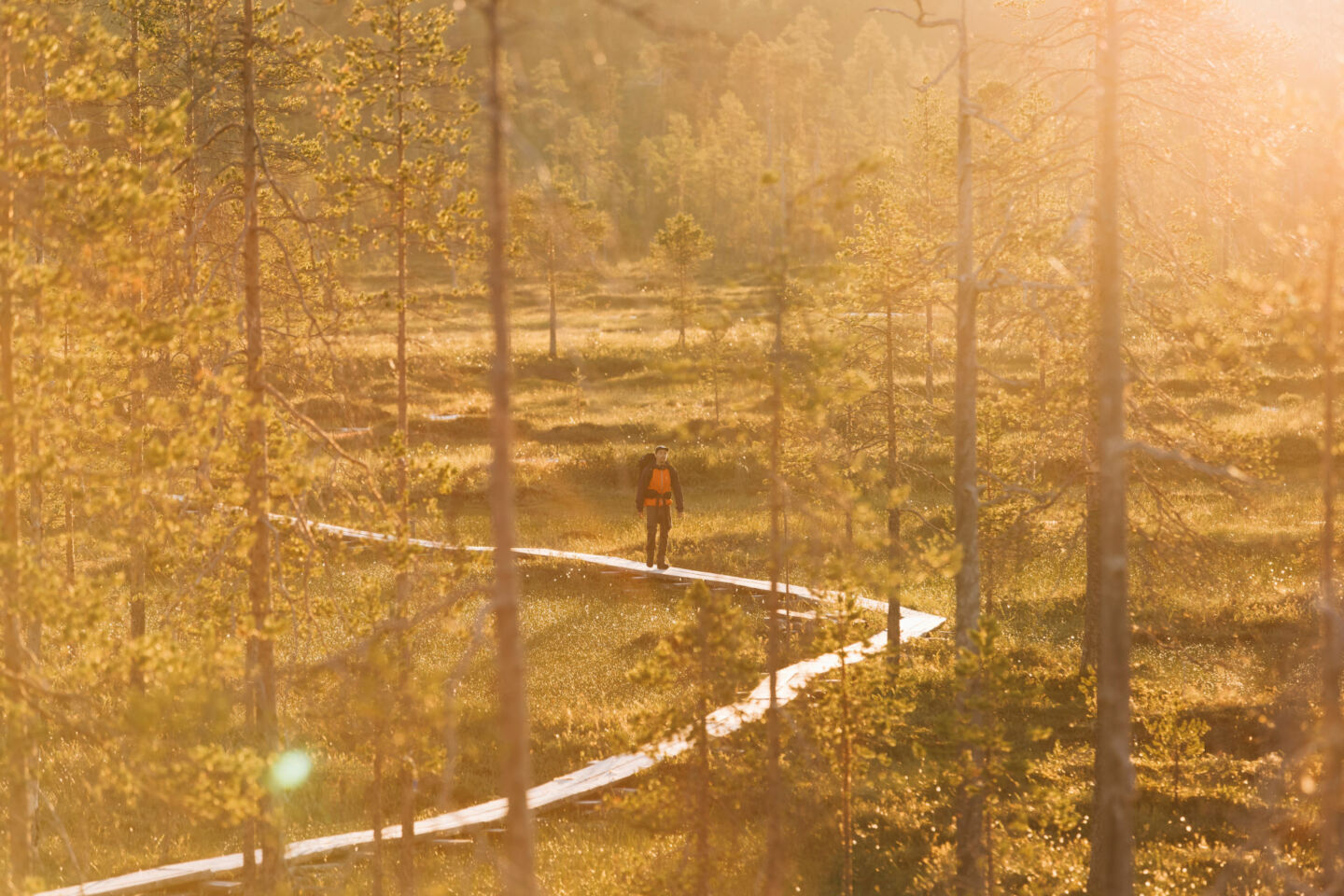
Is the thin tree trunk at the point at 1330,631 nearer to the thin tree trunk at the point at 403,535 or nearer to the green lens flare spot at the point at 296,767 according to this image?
the thin tree trunk at the point at 403,535

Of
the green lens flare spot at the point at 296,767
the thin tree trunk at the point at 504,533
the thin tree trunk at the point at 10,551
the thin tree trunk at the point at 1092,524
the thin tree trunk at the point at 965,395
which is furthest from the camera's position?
the green lens flare spot at the point at 296,767

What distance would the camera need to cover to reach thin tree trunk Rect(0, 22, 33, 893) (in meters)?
7.12

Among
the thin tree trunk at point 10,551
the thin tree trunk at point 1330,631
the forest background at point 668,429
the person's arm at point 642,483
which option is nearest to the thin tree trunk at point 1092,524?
the forest background at point 668,429

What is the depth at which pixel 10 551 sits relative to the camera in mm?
6957

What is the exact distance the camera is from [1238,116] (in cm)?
1238

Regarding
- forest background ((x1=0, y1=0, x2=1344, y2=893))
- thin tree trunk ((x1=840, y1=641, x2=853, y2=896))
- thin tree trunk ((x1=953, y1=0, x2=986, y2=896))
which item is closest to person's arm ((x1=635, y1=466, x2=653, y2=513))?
forest background ((x1=0, y1=0, x2=1344, y2=893))

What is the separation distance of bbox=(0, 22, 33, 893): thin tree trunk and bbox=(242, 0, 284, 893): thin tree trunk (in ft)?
6.00

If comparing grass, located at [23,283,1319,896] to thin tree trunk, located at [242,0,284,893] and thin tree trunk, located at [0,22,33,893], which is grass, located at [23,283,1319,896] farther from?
thin tree trunk, located at [0,22,33,893]

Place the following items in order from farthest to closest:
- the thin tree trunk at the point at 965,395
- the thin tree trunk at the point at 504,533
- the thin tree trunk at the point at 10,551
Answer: the thin tree trunk at the point at 965,395 → the thin tree trunk at the point at 10,551 → the thin tree trunk at the point at 504,533

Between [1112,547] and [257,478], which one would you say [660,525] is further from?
[1112,547]

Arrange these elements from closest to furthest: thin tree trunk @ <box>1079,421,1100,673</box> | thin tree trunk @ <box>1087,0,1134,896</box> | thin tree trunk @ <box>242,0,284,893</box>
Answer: thin tree trunk @ <box>242,0,284,893</box> → thin tree trunk @ <box>1087,0,1134,896</box> → thin tree trunk @ <box>1079,421,1100,673</box>

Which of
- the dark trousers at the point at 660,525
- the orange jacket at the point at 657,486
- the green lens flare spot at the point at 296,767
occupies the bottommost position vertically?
the green lens flare spot at the point at 296,767

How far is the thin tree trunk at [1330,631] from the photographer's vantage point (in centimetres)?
1017

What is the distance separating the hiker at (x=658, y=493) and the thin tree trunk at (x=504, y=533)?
16.7m
